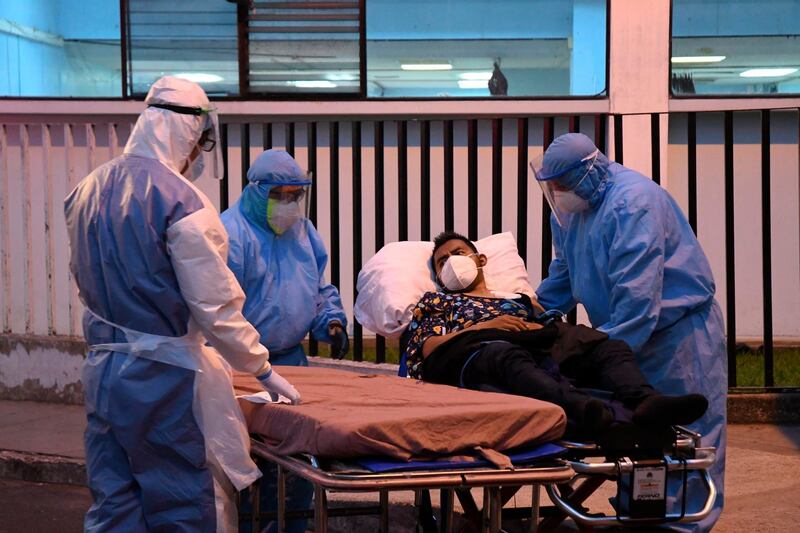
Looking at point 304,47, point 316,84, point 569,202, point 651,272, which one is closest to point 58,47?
point 304,47

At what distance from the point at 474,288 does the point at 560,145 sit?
3.51 feet

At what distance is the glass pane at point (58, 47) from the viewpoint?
9500 millimetres

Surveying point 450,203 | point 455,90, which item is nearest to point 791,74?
point 455,90

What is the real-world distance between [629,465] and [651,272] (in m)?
1.03

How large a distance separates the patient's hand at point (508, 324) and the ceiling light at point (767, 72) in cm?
516

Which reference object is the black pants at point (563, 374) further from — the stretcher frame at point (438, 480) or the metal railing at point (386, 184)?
the metal railing at point (386, 184)

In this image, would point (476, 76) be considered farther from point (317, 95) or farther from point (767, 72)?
point (767, 72)

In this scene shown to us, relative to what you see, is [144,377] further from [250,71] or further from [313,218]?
[250,71]

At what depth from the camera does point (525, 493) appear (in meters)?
5.96

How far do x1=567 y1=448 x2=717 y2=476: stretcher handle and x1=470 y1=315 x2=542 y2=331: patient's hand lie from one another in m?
1.16

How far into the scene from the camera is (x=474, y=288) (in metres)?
5.46

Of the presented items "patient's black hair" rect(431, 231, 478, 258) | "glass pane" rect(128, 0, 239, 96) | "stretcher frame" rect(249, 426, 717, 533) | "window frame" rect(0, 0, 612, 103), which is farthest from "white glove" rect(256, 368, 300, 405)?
"glass pane" rect(128, 0, 239, 96)

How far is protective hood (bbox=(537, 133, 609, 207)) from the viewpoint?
180 inches

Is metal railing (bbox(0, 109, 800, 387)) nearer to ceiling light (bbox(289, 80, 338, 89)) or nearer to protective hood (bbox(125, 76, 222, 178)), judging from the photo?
ceiling light (bbox(289, 80, 338, 89))
